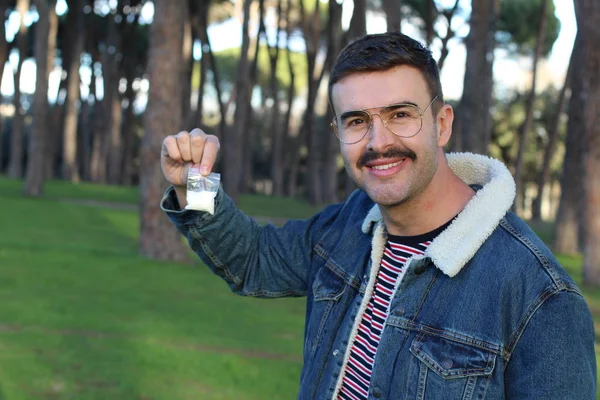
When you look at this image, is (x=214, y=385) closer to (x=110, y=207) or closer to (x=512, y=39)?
(x=110, y=207)

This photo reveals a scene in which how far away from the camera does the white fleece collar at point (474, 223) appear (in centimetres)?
202

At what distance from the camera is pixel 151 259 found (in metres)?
11.2

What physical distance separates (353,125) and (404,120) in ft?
0.48

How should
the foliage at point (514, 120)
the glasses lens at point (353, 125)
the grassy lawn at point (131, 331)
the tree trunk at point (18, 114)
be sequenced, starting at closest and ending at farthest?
1. the glasses lens at point (353, 125)
2. the grassy lawn at point (131, 331)
3. the tree trunk at point (18, 114)
4. the foliage at point (514, 120)

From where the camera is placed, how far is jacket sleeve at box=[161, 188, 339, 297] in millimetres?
2564

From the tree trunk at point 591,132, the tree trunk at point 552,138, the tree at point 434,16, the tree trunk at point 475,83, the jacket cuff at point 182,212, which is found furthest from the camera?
the tree trunk at point 552,138

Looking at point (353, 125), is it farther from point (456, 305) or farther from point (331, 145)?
point (331, 145)

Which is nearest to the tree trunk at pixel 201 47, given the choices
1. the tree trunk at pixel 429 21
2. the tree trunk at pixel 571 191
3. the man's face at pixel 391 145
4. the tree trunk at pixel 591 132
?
the tree trunk at pixel 429 21

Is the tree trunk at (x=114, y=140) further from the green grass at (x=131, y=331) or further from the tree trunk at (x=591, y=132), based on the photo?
the tree trunk at (x=591, y=132)

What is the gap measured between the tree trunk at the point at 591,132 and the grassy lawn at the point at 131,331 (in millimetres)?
546

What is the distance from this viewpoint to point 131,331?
22.8 ft

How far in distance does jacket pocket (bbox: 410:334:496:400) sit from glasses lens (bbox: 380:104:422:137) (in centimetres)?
57

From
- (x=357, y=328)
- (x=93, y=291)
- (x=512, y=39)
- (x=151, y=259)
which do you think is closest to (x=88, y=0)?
(x=512, y=39)

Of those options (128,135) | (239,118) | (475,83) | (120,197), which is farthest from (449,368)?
(128,135)
